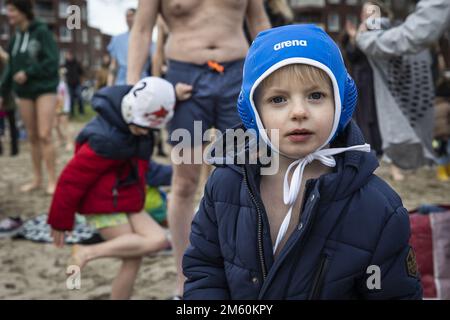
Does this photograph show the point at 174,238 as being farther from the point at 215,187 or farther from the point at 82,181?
the point at 215,187

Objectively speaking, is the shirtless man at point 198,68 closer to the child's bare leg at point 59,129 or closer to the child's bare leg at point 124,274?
the child's bare leg at point 124,274

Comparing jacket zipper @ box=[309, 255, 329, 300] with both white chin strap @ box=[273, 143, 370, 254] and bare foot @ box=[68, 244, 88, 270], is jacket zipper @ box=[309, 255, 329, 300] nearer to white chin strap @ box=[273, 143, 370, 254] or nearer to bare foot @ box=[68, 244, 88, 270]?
white chin strap @ box=[273, 143, 370, 254]

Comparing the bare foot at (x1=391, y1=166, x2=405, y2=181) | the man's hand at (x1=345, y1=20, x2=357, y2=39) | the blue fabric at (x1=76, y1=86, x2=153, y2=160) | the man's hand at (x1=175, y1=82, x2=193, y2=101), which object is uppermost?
the man's hand at (x1=345, y1=20, x2=357, y2=39)

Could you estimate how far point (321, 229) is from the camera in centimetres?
143

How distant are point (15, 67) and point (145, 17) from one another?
2931 millimetres

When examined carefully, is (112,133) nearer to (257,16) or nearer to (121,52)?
(257,16)

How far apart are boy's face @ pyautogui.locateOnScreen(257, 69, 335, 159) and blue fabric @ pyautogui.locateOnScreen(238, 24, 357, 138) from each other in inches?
1.6

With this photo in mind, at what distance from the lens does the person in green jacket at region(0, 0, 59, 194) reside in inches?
198

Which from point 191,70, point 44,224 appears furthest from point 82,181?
point 44,224

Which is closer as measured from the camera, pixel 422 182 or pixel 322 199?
pixel 322 199

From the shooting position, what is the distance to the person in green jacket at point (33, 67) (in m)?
5.04

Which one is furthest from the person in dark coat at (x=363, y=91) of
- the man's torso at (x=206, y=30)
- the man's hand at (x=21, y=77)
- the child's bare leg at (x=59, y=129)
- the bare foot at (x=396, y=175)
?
the child's bare leg at (x=59, y=129)
